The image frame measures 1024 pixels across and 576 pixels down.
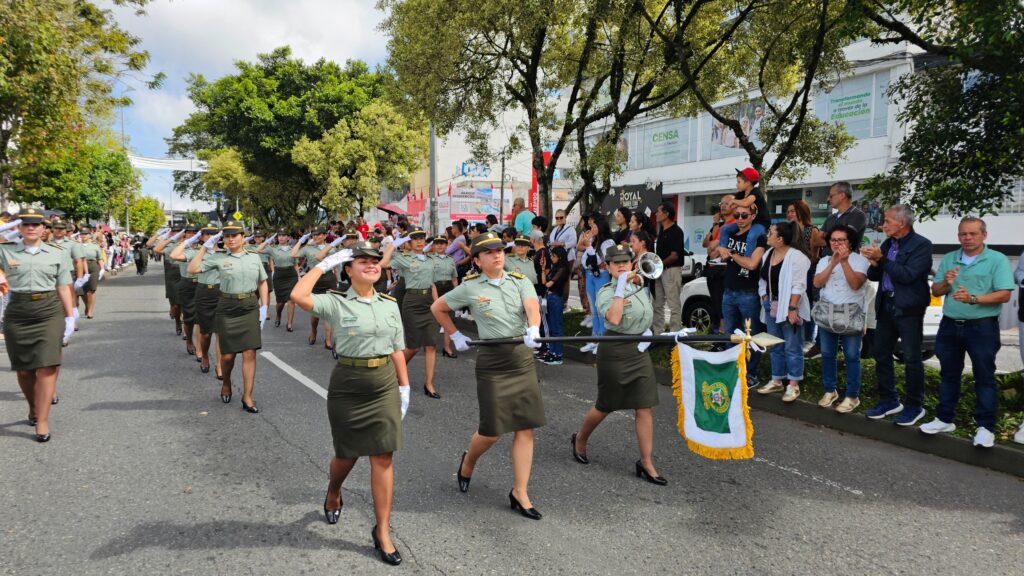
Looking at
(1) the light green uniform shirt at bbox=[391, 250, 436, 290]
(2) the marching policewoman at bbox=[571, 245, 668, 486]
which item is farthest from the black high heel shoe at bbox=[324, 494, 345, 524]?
(1) the light green uniform shirt at bbox=[391, 250, 436, 290]

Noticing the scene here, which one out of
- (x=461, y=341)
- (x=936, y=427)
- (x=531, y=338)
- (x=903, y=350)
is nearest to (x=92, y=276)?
(x=461, y=341)

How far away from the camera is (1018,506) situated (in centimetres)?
463

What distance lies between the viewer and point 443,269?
964 centimetres

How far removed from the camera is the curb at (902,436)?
17.5 ft

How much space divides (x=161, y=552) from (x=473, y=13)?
33.8ft

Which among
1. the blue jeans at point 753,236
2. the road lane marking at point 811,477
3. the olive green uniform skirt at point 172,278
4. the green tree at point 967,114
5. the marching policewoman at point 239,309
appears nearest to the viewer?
the road lane marking at point 811,477

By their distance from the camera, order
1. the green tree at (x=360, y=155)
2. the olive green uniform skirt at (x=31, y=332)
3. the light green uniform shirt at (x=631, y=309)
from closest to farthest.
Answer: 1. the light green uniform shirt at (x=631, y=309)
2. the olive green uniform skirt at (x=31, y=332)
3. the green tree at (x=360, y=155)

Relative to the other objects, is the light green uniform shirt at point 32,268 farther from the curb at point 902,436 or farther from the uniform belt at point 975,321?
the uniform belt at point 975,321

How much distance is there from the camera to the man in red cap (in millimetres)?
7609

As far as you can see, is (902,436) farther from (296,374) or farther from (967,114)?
(296,374)

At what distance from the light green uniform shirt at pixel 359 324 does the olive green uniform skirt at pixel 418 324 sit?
13.2ft

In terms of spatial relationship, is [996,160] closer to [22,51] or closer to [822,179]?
[22,51]

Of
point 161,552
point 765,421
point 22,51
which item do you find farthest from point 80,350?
point 765,421

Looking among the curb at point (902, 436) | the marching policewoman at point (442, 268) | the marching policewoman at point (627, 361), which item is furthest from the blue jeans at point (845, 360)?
the marching policewoman at point (442, 268)
